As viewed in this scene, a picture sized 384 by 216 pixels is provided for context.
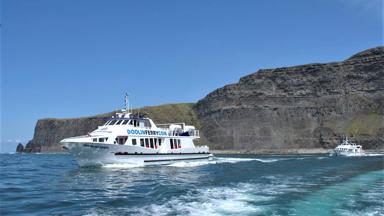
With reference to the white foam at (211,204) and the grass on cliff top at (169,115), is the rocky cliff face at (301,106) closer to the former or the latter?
the grass on cliff top at (169,115)

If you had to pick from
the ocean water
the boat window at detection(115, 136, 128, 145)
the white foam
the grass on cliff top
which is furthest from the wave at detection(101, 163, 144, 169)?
the grass on cliff top

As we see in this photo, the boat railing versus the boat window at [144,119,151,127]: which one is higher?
the boat window at [144,119,151,127]

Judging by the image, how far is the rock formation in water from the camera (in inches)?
6196

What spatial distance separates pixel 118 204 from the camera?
20.2 m

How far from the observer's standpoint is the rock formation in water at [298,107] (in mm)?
157375

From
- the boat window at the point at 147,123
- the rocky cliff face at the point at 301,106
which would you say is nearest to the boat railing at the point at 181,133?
the boat window at the point at 147,123

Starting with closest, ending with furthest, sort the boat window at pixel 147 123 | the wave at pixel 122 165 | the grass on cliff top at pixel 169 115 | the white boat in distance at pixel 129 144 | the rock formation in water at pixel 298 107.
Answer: the white boat in distance at pixel 129 144 < the wave at pixel 122 165 < the boat window at pixel 147 123 < the rock formation in water at pixel 298 107 < the grass on cliff top at pixel 169 115

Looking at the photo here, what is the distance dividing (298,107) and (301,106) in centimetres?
132

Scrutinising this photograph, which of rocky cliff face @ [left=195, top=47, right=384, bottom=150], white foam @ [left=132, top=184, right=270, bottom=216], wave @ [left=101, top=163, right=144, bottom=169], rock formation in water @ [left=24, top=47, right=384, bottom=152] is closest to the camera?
white foam @ [left=132, top=184, right=270, bottom=216]

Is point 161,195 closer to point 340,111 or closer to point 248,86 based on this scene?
point 340,111

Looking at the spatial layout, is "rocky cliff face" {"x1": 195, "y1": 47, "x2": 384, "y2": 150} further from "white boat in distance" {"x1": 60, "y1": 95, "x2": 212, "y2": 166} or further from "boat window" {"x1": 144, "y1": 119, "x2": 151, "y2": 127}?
"boat window" {"x1": 144, "y1": 119, "x2": 151, "y2": 127}

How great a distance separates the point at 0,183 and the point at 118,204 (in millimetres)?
13082

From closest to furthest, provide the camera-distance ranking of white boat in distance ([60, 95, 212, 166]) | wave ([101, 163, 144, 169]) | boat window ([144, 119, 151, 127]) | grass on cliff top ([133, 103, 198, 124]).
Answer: white boat in distance ([60, 95, 212, 166])
wave ([101, 163, 144, 169])
boat window ([144, 119, 151, 127])
grass on cliff top ([133, 103, 198, 124])

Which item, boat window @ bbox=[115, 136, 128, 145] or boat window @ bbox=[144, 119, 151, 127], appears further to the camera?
boat window @ bbox=[144, 119, 151, 127]
